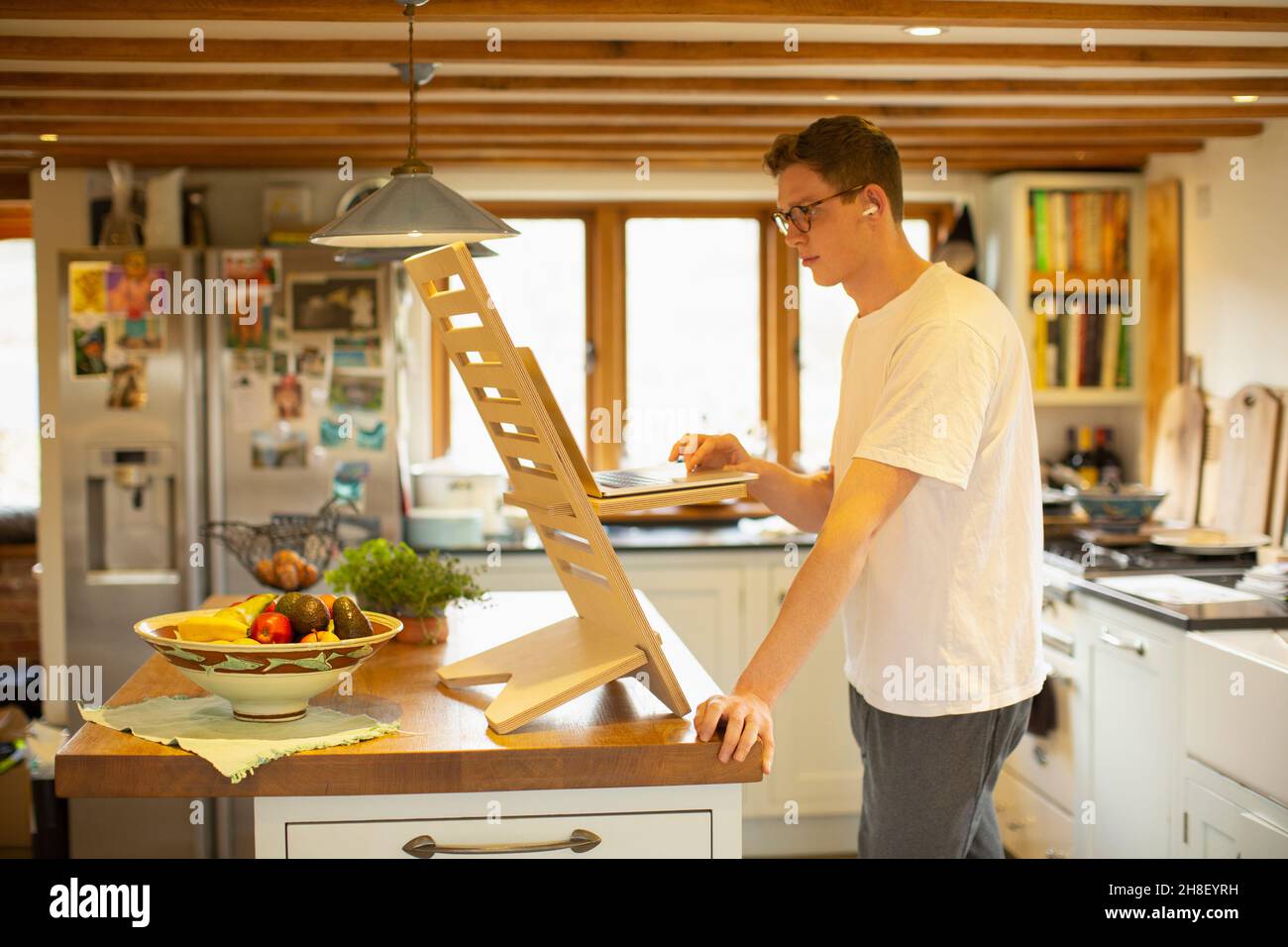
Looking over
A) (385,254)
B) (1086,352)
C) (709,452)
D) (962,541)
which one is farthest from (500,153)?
(962,541)

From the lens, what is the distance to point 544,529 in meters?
2.20

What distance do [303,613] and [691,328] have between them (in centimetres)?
347

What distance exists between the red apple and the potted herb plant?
25.2 inches

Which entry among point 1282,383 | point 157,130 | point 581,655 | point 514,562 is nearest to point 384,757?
point 581,655

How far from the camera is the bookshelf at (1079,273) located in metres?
4.82

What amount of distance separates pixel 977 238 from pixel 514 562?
2.22 m

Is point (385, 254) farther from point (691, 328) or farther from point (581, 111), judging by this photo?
point (691, 328)

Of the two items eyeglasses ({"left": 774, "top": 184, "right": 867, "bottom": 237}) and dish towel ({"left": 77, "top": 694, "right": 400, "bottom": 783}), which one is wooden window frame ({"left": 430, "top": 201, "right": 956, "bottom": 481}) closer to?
eyeglasses ({"left": 774, "top": 184, "right": 867, "bottom": 237})

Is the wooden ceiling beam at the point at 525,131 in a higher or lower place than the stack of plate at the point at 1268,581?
higher

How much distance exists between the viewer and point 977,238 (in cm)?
511

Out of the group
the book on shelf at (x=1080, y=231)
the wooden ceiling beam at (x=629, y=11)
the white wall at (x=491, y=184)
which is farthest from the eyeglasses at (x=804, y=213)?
the book on shelf at (x=1080, y=231)

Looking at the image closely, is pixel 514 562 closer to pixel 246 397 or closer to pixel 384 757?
pixel 246 397

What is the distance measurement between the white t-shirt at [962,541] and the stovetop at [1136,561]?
5.34ft

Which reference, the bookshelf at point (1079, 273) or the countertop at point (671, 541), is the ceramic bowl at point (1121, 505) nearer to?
the bookshelf at point (1079, 273)
